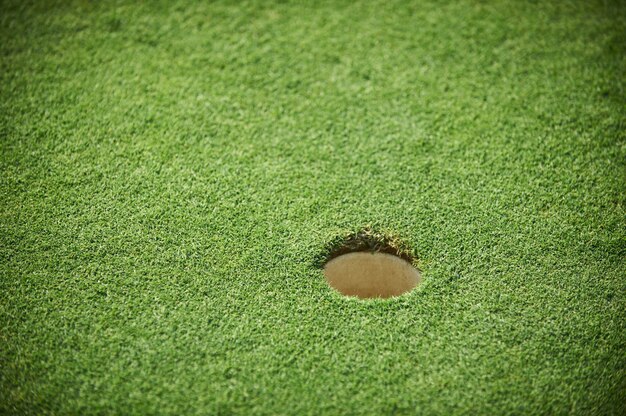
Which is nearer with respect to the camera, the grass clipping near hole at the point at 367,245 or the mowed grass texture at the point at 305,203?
the mowed grass texture at the point at 305,203

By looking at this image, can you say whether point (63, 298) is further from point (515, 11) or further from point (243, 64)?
point (515, 11)

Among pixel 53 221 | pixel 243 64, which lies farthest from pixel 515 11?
pixel 53 221

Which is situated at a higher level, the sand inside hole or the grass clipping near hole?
the grass clipping near hole

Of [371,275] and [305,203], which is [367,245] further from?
[305,203]

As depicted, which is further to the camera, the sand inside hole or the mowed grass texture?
the sand inside hole

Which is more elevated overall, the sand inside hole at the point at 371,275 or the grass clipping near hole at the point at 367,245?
the grass clipping near hole at the point at 367,245

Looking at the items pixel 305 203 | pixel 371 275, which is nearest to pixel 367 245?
pixel 371 275
